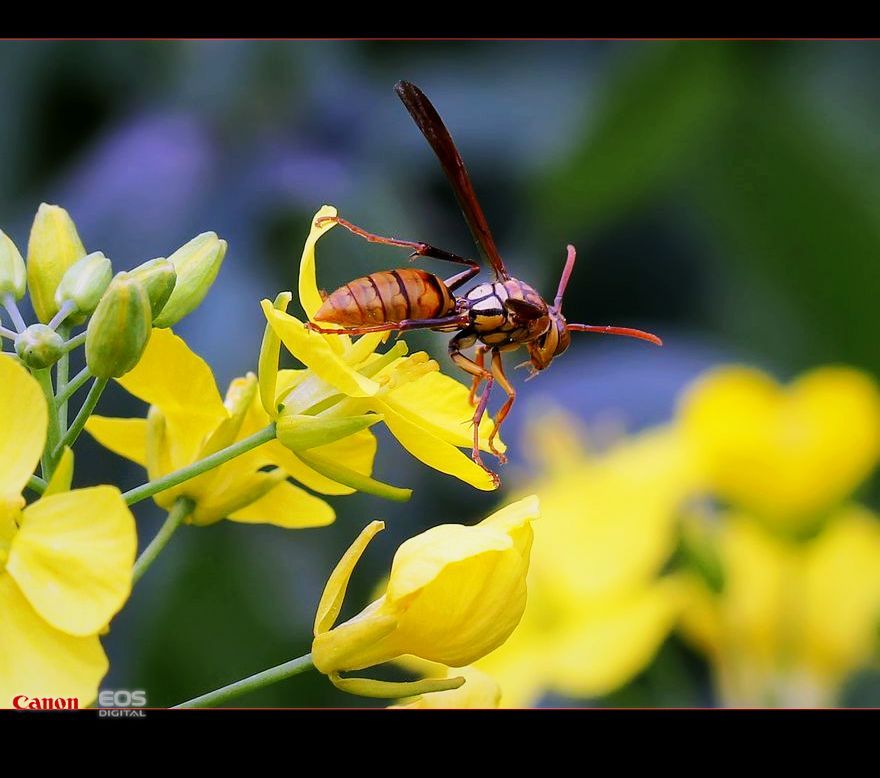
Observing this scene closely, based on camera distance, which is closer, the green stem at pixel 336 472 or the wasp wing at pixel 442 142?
the green stem at pixel 336 472

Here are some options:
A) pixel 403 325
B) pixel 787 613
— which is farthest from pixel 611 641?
pixel 403 325

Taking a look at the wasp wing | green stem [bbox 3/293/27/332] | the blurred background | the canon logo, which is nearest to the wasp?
the wasp wing

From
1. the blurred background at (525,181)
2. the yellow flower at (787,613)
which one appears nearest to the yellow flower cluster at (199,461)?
the yellow flower at (787,613)

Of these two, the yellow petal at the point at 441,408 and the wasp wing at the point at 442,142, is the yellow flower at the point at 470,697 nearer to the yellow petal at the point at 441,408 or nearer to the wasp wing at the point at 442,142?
the yellow petal at the point at 441,408

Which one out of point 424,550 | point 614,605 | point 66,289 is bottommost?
point 614,605

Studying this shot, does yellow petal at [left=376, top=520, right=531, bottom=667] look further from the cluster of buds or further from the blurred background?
the blurred background

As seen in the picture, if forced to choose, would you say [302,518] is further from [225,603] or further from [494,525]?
[225,603]
